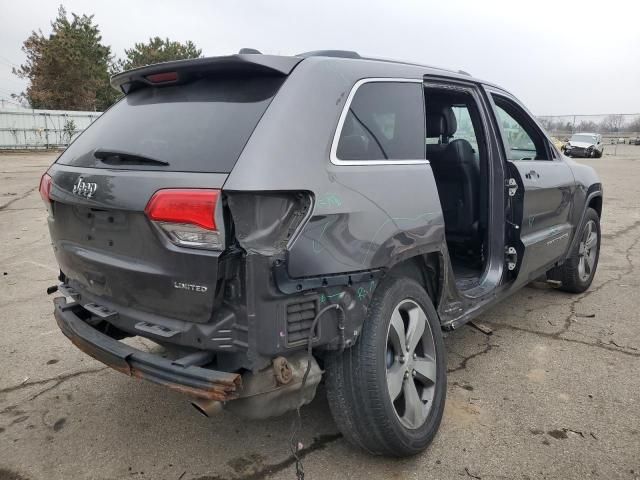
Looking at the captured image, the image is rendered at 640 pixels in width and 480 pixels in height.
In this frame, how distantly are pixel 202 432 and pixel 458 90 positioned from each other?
2605 millimetres

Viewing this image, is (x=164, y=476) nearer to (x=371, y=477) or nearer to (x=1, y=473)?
(x=1, y=473)

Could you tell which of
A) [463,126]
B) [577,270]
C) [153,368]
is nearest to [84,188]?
[153,368]

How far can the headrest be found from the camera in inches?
166

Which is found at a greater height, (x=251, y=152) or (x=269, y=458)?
(x=251, y=152)

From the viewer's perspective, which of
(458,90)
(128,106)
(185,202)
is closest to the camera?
(185,202)

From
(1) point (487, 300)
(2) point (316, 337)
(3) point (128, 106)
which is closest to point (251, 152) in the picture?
(2) point (316, 337)

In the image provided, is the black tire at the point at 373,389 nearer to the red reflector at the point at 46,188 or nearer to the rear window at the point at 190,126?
the rear window at the point at 190,126

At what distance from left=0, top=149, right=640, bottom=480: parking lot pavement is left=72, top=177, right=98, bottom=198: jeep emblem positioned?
4.32 ft

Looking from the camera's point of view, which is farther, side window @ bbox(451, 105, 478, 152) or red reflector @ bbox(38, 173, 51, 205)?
side window @ bbox(451, 105, 478, 152)

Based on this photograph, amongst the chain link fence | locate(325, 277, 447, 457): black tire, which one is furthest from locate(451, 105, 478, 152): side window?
the chain link fence

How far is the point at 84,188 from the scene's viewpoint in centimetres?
248

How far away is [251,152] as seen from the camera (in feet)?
6.93

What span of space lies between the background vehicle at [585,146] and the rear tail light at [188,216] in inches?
1341

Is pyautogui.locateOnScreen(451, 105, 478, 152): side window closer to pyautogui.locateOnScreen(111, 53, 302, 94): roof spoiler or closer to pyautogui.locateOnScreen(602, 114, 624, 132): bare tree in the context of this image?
pyautogui.locateOnScreen(111, 53, 302, 94): roof spoiler
